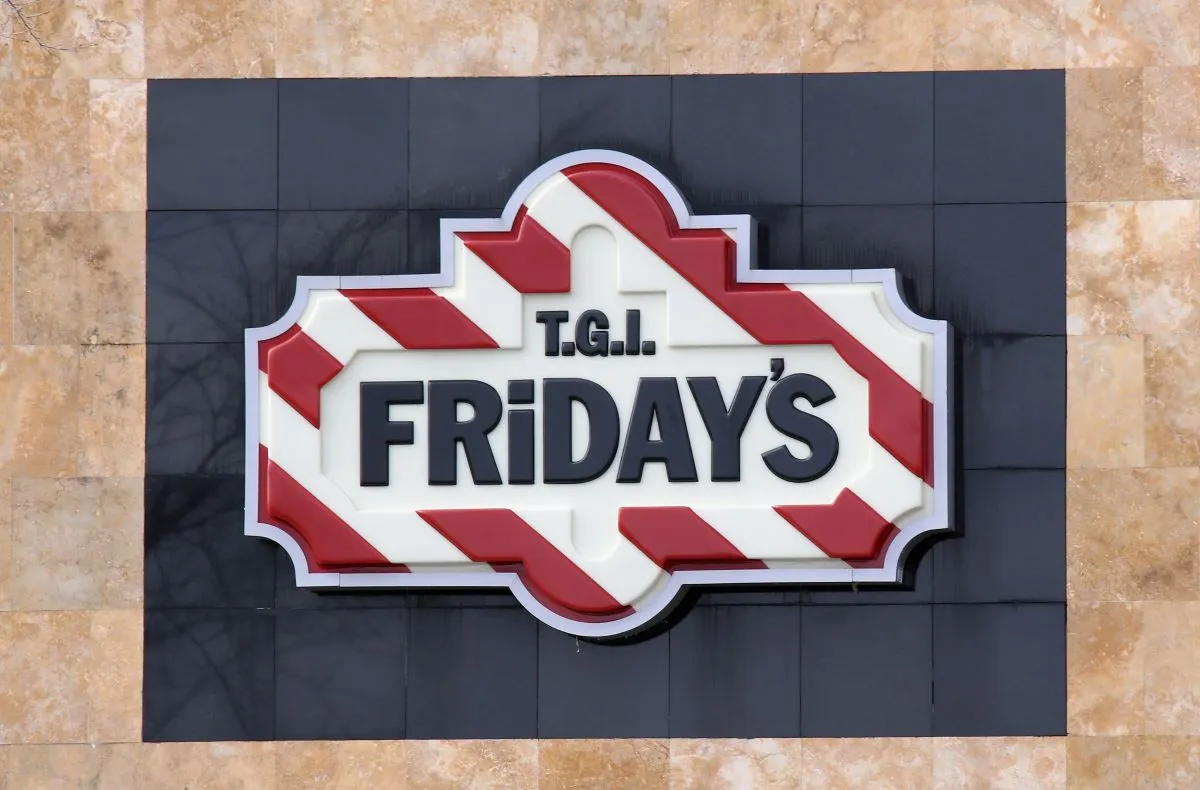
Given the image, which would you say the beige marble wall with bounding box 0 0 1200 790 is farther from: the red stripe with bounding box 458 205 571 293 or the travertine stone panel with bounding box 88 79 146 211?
the red stripe with bounding box 458 205 571 293

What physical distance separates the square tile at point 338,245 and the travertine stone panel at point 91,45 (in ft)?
5.32

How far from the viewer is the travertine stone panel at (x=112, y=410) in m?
9.55

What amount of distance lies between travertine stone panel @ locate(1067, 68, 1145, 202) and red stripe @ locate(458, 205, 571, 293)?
Result: 11.8 ft

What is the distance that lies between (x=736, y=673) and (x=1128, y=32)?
5.24 m

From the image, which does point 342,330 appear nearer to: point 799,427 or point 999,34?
point 799,427

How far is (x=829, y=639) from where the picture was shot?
9.30m

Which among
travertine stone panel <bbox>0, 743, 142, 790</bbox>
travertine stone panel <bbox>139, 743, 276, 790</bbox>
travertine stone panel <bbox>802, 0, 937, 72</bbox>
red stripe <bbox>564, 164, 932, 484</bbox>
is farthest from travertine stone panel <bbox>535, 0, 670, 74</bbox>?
travertine stone panel <bbox>0, 743, 142, 790</bbox>

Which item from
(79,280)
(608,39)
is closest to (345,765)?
(79,280)

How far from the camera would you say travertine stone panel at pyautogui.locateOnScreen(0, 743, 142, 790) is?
9.45 m

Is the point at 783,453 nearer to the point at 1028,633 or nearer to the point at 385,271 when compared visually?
the point at 1028,633

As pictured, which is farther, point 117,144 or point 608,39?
point 117,144

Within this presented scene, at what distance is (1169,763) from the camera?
30.3 ft

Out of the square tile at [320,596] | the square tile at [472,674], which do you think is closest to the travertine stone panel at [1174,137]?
the square tile at [472,674]

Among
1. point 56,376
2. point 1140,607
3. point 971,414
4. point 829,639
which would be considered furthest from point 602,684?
point 56,376
